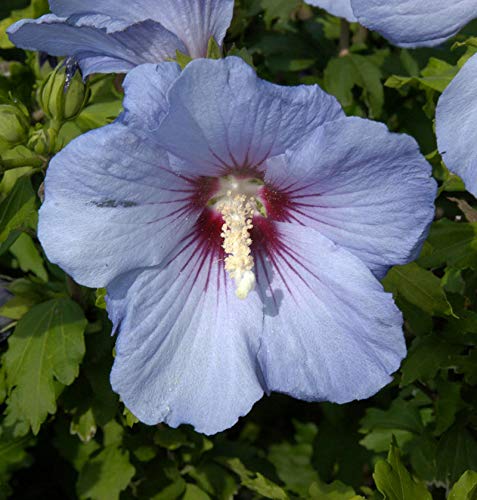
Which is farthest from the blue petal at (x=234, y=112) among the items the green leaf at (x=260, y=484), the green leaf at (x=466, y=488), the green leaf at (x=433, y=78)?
the green leaf at (x=260, y=484)

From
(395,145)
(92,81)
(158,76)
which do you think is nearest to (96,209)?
(158,76)

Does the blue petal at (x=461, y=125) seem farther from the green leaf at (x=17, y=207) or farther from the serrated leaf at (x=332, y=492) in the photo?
the green leaf at (x=17, y=207)

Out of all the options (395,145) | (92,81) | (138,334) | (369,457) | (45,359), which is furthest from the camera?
(369,457)

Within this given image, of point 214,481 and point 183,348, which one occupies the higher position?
point 183,348

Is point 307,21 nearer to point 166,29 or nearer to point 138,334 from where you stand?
point 166,29

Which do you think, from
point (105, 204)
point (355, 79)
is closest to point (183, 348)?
point (105, 204)

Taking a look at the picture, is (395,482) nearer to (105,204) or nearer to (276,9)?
(105,204)

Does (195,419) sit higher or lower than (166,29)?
lower
